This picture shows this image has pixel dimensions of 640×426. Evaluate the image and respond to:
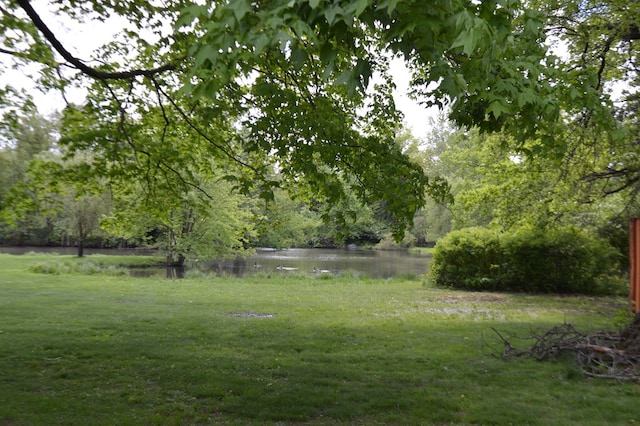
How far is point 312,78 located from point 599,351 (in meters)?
5.82

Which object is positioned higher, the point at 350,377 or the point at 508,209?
the point at 508,209

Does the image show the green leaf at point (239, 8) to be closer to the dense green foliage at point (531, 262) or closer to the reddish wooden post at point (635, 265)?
the reddish wooden post at point (635, 265)

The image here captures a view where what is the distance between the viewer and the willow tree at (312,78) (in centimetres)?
258

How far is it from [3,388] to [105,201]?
2845cm

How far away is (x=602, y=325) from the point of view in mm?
10258

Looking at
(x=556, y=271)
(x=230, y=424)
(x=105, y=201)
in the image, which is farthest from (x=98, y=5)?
(x=105, y=201)

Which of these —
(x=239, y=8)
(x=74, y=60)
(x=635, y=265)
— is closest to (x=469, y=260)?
(x=635, y=265)

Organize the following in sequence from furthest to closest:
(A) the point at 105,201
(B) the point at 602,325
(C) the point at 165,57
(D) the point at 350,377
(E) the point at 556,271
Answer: (A) the point at 105,201
(E) the point at 556,271
(B) the point at 602,325
(C) the point at 165,57
(D) the point at 350,377

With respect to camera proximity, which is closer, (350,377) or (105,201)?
(350,377)

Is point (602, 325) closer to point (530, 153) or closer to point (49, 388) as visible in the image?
point (530, 153)

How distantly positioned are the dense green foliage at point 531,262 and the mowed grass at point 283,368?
156 inches

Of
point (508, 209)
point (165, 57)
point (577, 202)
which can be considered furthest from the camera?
point (508, 209)

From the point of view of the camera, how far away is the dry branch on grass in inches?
247

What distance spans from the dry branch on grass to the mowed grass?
8.9 inches
